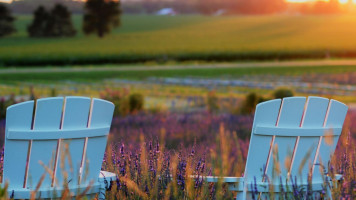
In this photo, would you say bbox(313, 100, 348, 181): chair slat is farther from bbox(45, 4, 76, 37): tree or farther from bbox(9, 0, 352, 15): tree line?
bbox(9, 0, 352, 15): tree line

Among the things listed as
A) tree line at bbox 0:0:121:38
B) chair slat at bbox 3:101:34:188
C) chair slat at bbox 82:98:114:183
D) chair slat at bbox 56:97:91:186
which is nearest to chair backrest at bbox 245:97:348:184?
chair slat at bbox 82:98:114:183

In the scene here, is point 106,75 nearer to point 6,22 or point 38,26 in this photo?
point 6,22

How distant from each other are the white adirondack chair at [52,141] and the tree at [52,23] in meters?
63.2

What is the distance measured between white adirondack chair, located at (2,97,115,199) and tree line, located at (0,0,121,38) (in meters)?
61.9

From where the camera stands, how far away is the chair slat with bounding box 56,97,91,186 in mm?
2955

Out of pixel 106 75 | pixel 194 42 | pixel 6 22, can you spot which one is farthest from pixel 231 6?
pixel 106 75

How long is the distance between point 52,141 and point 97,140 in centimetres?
28

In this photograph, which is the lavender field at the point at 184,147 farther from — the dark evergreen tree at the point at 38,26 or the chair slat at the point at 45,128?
the dark evergreen tree at the point at 38,26

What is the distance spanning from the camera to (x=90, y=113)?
3.06 metres

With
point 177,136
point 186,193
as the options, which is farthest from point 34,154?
point 177,136

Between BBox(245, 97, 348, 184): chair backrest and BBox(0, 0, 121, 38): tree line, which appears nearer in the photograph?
BBox(245, 97, 348, 184): chair backrest

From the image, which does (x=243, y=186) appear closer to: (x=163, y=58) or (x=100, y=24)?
(x=163, y=58)

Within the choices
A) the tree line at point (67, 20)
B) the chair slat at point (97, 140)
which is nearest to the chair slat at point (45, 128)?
the chair slat at point (97, 140)

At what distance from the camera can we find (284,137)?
337cm
